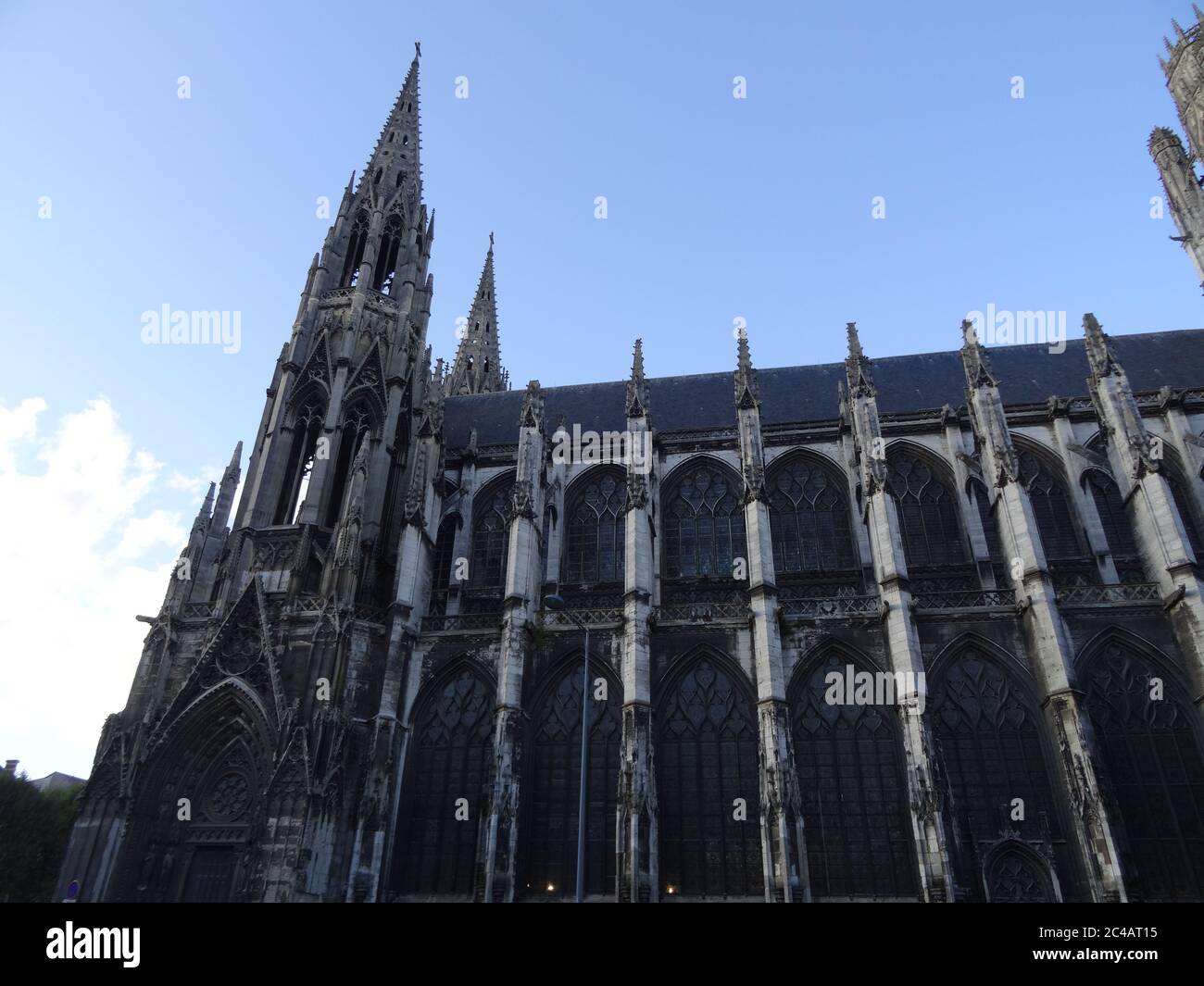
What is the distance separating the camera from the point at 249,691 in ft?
67.8

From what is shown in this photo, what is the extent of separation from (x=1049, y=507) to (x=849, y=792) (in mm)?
11271

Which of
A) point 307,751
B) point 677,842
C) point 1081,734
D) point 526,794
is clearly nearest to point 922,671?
point 1081,734

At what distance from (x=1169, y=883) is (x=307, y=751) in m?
20.0

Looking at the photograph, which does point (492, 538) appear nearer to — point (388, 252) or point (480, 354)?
point (388, 252)

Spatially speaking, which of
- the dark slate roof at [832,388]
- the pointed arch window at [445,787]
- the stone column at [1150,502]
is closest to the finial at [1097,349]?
the stone column at [1150,502]

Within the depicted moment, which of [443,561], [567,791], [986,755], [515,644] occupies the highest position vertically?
[443,561]

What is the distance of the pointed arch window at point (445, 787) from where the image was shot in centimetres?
2017

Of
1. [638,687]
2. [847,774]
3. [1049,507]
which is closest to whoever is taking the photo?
[847,774]

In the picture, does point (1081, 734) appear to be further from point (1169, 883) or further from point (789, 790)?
point (789, 790)

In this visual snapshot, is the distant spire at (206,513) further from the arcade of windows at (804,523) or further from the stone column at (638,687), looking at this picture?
the stone column at (638,687)

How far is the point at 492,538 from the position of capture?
26.5 m

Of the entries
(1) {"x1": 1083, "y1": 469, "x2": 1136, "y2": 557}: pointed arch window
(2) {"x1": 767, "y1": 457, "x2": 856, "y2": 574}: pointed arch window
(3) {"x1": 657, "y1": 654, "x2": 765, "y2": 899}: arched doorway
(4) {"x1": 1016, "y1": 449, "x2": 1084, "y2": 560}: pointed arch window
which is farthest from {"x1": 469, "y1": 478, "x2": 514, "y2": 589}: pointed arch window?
(1) {"x1": 1083, "y1": 469, "x2": 1136, "y2": 557}: pointed arch window

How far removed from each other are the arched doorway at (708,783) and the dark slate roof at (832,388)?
10361 millimetres
